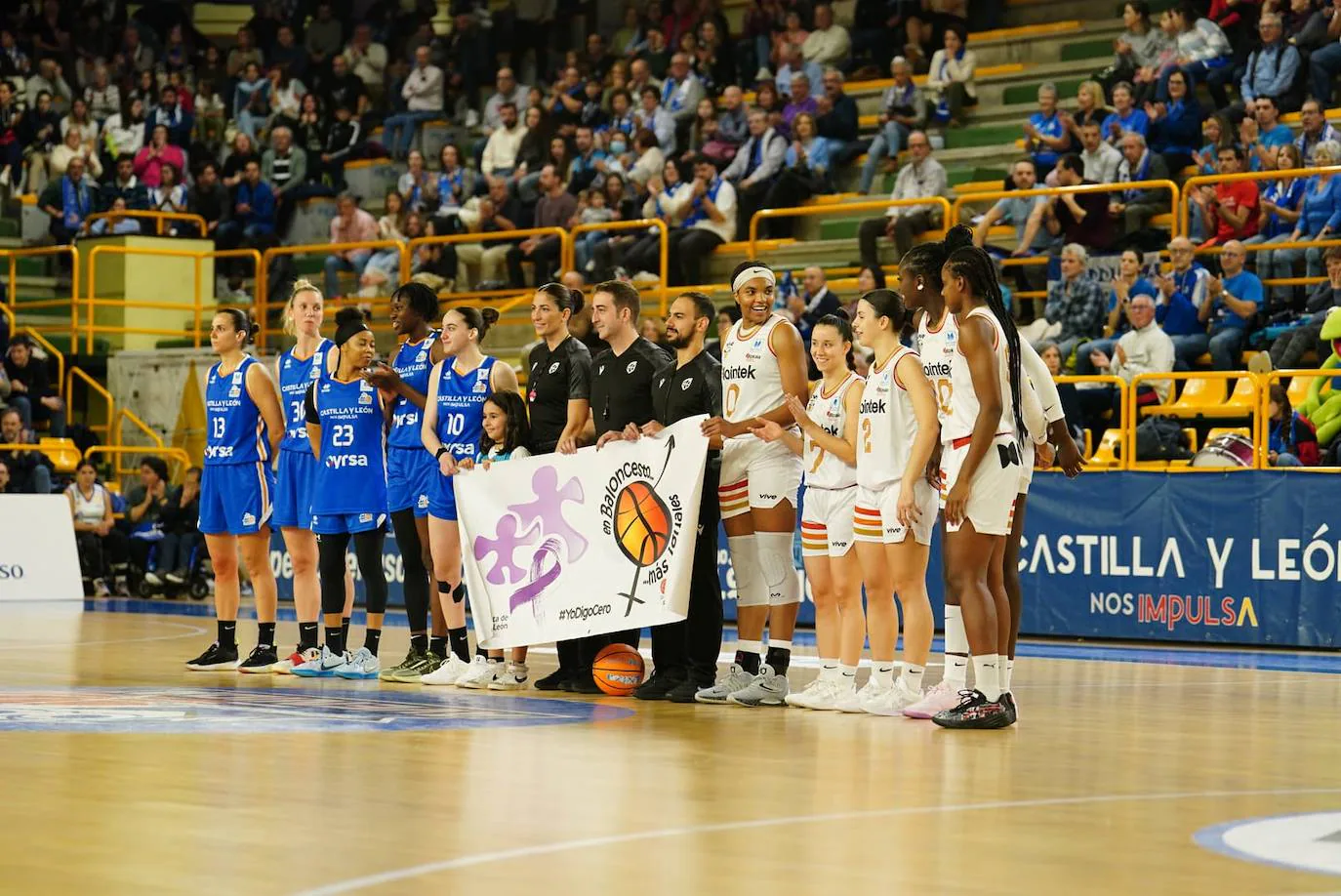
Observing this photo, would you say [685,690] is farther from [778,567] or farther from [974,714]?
[974,714]

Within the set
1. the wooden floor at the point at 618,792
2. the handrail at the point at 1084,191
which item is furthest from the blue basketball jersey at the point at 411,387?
the handrail at the point at 1084,191

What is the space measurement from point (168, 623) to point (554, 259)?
7.75m

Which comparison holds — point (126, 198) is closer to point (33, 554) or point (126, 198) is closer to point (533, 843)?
point (33, 554)

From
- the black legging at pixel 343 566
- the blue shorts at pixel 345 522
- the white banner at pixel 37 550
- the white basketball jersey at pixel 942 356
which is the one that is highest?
the white basketball jersey at pixel 942 356

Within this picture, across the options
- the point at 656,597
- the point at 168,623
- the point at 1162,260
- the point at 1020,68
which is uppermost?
the point at 1020,68

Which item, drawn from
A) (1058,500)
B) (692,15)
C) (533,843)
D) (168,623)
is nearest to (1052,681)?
(1058,500)

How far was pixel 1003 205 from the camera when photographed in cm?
1961

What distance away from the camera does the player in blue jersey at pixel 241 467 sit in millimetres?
12109

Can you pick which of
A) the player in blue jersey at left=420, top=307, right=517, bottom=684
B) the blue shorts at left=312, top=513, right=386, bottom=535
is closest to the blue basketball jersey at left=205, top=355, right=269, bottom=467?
the blue shorts at left=312, top=513, right=386, bottom=535

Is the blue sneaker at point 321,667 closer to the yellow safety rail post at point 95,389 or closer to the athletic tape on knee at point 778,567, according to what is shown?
the athletic tape on knee at point 778,567

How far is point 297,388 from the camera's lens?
1207 cm

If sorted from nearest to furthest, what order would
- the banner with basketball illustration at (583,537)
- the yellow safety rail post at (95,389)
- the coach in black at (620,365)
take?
the banner with basketball illustration at (583,537) < the coach in black at (620,365) < the yellow safety rail post at (95,389)

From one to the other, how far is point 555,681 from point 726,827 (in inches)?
205

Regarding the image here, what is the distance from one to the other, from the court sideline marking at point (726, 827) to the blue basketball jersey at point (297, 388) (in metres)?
6.19
